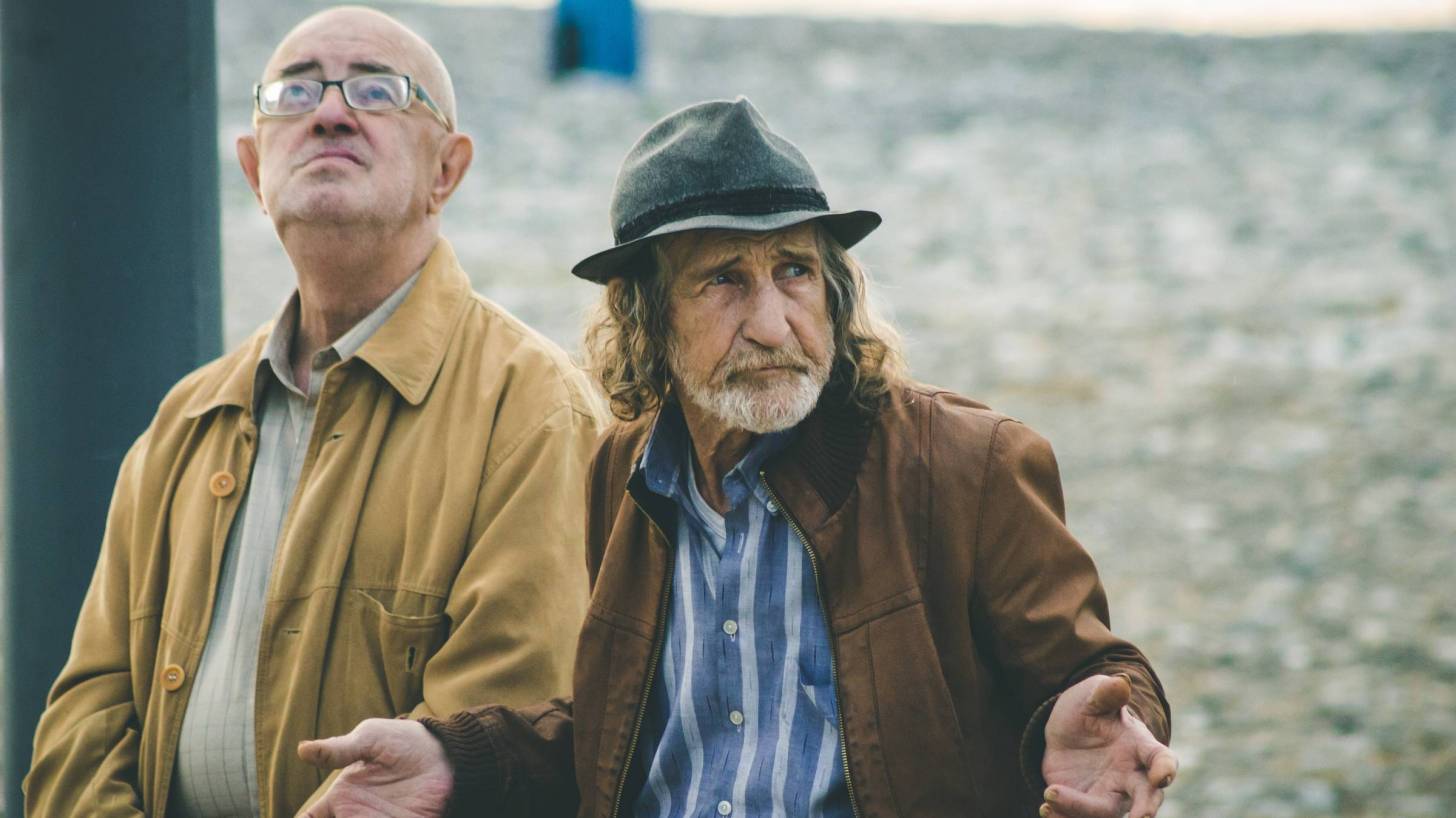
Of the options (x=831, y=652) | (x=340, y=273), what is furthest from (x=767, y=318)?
(x=340, y=273)

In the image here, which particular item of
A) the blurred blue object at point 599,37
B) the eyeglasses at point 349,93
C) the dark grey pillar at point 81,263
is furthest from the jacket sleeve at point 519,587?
the blurred blue object at point 599,37

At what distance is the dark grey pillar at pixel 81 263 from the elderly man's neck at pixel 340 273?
0.39 meters

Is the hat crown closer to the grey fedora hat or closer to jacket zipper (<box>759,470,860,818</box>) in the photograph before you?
the grey fedora hat

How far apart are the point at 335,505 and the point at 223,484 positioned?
0.29 metres

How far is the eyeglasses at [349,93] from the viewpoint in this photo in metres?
3.76

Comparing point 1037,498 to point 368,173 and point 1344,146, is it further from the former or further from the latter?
point 1344,146

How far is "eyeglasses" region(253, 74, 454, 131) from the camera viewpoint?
3.76 metres

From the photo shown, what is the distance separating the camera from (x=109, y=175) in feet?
13.0

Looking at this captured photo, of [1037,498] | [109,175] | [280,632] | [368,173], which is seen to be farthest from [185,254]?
[1037,498]

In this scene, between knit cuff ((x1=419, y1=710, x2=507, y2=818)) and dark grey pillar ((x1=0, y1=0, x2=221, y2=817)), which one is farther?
dark grey pillar ((x1=0, y1=0, x2=221, y2=817))

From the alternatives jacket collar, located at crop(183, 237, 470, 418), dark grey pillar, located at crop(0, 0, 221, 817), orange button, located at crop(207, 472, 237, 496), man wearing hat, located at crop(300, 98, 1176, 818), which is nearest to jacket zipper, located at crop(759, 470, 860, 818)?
man wearing hat, located at crop(300, 98, 1176, 818)

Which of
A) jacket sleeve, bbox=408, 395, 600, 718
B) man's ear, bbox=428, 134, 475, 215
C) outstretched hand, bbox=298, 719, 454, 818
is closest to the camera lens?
outstretched hand, bbox=298, 719, 454, 818

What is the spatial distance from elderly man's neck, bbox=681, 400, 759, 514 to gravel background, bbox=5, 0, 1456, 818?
7.60ft

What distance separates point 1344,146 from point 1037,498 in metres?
15.1
